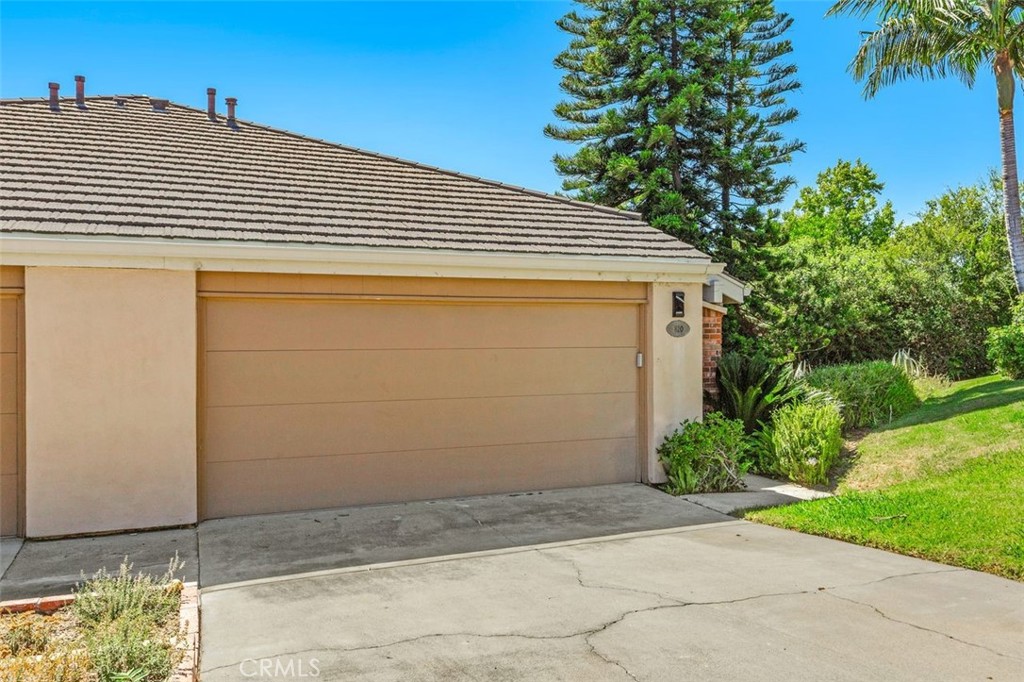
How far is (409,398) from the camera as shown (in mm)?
7246

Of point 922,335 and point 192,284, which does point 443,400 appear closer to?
point 192,284

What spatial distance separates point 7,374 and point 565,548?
483cm

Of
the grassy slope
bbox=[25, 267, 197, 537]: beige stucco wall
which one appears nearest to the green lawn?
the grassy slope

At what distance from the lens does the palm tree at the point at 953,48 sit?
1255 centimetres

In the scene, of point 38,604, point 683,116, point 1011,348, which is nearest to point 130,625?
point 38,604

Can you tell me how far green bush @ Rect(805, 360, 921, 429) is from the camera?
9.98 metres

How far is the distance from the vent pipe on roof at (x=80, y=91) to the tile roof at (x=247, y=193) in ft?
0.27

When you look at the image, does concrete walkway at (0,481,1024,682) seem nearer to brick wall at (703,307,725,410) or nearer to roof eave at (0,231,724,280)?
roof eave at (0,231,724,280)

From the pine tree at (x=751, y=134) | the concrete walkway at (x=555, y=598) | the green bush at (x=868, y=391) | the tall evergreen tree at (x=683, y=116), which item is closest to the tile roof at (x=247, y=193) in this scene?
the concrete walkway at (x=555, y=598)

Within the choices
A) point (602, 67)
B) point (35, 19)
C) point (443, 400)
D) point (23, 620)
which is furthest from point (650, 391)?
point (602, 67)

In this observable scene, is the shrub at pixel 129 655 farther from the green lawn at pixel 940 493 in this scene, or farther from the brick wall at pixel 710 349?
the brick wall at pixel 710 349

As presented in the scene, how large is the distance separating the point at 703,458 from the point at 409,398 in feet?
10.7

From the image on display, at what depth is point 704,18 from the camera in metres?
16.0

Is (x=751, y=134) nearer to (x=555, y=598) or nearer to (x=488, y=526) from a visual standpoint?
(x=488, y=526)
